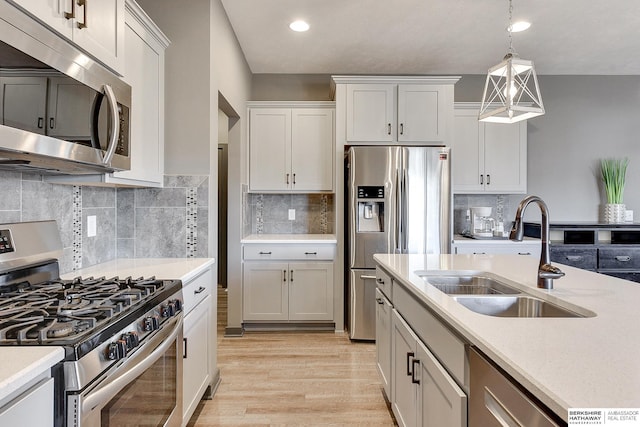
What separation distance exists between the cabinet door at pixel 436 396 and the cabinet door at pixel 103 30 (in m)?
1.78

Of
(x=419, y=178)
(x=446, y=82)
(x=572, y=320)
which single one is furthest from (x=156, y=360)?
(x=446, y=82)

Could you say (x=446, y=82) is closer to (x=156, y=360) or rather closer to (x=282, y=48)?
(x=282, y=48)

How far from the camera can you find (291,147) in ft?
12.9

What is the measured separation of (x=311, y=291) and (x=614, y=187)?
140 inches

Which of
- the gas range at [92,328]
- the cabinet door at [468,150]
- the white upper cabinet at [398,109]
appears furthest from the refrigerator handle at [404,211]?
the gas range at [92,328]

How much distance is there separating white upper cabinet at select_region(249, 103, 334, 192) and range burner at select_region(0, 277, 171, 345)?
2.34 m

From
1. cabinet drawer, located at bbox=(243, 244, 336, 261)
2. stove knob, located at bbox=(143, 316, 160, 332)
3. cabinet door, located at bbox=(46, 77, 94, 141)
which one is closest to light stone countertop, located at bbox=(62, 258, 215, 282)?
stove knob, located at bbox=(143, 316, 160, 332)

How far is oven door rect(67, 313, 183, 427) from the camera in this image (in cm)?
104

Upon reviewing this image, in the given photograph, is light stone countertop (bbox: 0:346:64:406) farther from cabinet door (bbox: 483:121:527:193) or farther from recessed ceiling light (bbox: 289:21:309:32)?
cabinet door (bbox: 483:121:527:193)

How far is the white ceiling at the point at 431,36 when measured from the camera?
283 cm

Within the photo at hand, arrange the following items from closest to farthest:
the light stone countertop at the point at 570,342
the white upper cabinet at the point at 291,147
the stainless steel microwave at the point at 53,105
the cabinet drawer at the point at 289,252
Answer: the light stone countertop at the point at 570,342, the stainless steel microwave at the point at 53,105, the cabinet drawer at the point at 289,252, the white upper cabinet at the point at 291,147

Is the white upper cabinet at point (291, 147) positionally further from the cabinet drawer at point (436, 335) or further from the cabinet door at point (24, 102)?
the cabinet door at point (24, 102)

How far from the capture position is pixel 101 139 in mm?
1545

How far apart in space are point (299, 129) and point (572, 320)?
320cm
